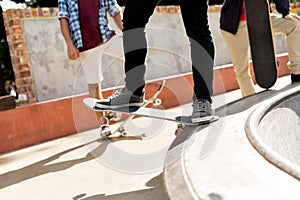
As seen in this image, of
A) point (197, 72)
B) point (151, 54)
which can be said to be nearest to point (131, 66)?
point (197, 72)

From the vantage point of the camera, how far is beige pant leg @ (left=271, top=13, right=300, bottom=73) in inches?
133

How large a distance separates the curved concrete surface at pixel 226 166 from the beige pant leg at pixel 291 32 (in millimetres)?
1532

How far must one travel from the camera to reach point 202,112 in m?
2.17

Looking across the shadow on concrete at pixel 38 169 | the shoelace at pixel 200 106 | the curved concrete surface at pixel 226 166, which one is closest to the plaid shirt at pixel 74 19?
the shadow on concrete at pixel 38 169

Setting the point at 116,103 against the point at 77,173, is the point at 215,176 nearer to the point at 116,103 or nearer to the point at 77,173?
the point at 116,103

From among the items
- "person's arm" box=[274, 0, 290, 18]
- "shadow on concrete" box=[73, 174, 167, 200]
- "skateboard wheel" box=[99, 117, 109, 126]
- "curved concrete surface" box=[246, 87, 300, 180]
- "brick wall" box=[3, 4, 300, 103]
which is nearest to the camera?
"curved concrete surface" box=[246, 87, 300, 180]

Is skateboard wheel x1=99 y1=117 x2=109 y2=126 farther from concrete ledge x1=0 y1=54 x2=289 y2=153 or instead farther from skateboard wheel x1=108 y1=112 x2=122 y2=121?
concrete ledge x1=0 y1=54 x2=289 y2=153

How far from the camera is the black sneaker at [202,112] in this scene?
2.13 metres

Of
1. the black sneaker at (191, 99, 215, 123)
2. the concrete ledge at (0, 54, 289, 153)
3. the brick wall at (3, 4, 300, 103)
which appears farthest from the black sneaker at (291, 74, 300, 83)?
the brick wall at (3, 4, 300, 103)

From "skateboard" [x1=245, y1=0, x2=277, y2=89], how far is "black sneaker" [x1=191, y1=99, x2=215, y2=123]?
116 centimetres

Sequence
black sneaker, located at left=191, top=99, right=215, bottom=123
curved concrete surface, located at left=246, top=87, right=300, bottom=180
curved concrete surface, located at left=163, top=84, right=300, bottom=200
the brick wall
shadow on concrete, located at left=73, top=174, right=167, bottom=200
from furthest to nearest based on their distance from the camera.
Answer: the brick wall → black sneaker, located at left=191, top=99, right=215, bottom=123 → shadow on concrete, located at left=73, top=174, right=167, bottom=200 → curved concrete surface, located at left=246, top=87, right=300, bottom=180 → curved concrete surface, located at left=163, top=84, right=300, bottom=200

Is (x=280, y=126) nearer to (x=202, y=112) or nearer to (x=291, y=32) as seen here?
(x=202, y=112)

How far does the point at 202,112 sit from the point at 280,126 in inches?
19.2

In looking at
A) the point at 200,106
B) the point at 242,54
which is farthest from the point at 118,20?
the point at 200,106
